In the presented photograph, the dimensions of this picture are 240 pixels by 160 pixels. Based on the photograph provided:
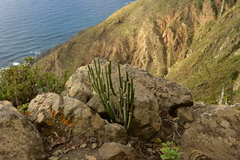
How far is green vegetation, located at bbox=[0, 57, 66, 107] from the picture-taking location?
22.3 feet

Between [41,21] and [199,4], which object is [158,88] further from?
[41,21]

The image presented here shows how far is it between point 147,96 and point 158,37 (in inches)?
1966

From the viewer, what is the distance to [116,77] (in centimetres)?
589

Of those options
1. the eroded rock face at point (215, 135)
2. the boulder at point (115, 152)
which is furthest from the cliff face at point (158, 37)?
the boulder at point (115, 152)

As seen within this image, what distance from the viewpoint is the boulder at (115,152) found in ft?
11.6

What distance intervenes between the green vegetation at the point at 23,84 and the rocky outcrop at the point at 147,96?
3.78 feet

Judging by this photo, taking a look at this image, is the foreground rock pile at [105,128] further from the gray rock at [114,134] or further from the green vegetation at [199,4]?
the green vegetation at [199,4]

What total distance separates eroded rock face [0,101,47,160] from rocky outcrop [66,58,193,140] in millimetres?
1468

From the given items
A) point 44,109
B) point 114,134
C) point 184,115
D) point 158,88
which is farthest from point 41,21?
point 114,134

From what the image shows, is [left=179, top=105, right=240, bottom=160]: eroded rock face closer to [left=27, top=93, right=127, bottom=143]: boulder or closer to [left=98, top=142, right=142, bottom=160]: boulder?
[left=98, top=142, right=142, bottom=160]: boulder

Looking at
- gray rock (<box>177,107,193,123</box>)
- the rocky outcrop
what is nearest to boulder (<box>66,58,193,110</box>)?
the rocky outcrop

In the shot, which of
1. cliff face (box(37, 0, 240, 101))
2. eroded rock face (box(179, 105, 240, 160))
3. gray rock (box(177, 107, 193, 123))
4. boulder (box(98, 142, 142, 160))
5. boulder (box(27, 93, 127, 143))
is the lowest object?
cliff face (box(37, 0, 240, 101))

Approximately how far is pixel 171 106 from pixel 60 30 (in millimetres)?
78646

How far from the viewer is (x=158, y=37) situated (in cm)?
5269
